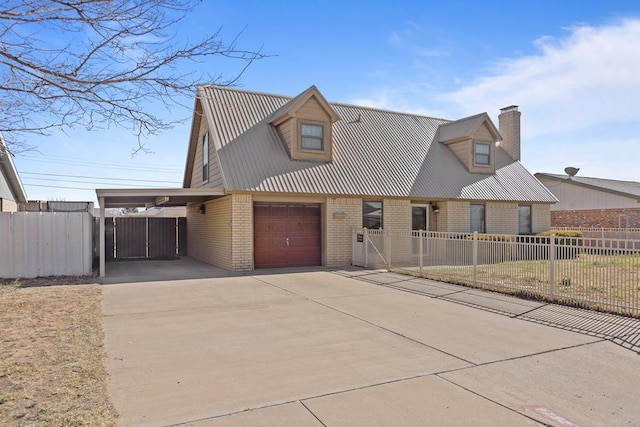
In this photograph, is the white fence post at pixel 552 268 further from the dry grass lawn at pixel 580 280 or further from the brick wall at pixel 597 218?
the brick wall at pixel 597 218

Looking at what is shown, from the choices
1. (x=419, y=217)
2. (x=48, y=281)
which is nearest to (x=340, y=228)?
(x=419, y=217)

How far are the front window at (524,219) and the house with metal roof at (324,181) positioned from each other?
0.17 feet

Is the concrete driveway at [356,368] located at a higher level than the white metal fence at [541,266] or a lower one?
lower

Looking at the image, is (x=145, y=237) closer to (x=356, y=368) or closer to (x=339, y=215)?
(x=339, y=215)

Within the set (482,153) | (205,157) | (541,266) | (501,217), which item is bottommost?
(541,266)

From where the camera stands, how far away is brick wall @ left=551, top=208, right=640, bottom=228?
80.4ft

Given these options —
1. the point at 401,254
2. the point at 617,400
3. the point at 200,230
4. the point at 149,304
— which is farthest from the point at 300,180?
→ the point at 617,400

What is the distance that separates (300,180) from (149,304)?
24.6 ft

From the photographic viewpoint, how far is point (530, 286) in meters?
9.60

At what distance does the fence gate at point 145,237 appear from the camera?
20.2m

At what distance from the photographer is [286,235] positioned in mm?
15461

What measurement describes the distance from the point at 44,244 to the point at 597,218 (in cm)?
2828

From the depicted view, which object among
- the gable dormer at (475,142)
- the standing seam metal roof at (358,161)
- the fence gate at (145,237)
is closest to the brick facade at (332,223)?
the standing seam metal roof at (358,161)

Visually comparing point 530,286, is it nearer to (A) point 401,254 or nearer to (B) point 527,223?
(A) point 401,254
